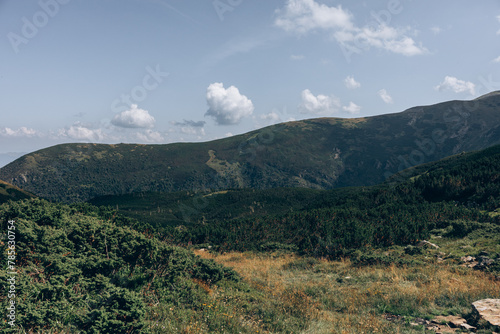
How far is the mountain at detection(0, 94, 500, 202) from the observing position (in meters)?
124

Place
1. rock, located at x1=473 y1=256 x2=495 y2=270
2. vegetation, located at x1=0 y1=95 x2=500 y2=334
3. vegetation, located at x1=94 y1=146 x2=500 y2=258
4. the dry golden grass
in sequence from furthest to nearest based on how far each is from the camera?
vegetation, located at x1=94 y1=146 x2=500 y2=258
rock, located at x1=473 y1=256 x2=495 y2=270
the dry golden grass
vegetation, located at x1=0 y1=95 x2=500 y2=334

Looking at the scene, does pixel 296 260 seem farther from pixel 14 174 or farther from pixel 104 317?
pixel 14 174

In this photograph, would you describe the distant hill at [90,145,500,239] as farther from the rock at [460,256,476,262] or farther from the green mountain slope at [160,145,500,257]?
the rock at [460,256,476,262]

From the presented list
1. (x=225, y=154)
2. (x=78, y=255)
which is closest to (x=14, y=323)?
(x=78, y=255)

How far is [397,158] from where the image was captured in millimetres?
143500

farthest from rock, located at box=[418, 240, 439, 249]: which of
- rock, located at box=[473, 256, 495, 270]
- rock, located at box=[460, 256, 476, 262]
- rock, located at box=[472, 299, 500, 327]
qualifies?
rock, located at box=[472, 299, 500, 327]

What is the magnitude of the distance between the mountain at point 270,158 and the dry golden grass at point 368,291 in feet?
379

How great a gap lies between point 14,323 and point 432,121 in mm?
197436

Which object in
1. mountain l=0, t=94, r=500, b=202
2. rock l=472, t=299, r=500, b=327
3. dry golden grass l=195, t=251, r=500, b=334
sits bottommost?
dry golden grass l=195, t=251, r=500, b=334

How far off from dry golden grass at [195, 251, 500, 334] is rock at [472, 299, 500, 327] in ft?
1.59

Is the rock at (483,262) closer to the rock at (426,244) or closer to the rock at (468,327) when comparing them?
the rock at (426,244)

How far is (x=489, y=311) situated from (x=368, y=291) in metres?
3.53

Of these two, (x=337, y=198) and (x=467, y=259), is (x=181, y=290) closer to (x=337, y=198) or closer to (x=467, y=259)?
(x=467, y=259)

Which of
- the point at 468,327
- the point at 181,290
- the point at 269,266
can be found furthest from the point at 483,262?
the point at 181,290
